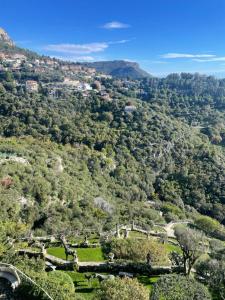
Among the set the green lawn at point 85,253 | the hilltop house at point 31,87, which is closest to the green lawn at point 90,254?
the green lawn at point 85,253

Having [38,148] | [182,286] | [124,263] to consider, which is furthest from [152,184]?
[182,286]

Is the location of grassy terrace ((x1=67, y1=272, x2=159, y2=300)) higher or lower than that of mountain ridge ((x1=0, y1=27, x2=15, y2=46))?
lower

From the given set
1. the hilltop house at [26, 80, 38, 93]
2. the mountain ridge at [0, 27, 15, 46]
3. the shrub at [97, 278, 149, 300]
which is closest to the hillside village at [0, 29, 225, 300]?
the shrub at [97, 278, 149, 300]

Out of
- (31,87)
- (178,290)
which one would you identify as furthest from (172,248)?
(31,87)

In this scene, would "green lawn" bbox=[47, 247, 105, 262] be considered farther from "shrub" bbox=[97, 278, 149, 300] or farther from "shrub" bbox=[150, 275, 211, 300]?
"shrub" bbox=[150, 275, 211, 300]

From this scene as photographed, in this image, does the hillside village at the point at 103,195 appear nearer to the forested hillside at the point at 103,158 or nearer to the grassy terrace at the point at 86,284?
the grassy terrace at the point at 86,284

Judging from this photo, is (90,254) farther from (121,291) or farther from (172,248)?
(121,291)

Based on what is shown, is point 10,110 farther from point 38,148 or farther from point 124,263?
point 124,263

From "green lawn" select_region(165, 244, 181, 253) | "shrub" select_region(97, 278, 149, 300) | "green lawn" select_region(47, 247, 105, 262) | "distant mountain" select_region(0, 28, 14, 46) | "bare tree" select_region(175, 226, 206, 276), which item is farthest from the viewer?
"distant mountain" select_region(0, 28, 14, 46)

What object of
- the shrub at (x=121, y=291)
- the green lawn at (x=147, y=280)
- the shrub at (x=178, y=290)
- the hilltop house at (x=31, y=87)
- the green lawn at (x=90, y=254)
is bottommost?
the green lawn at (x=147, y=280)
